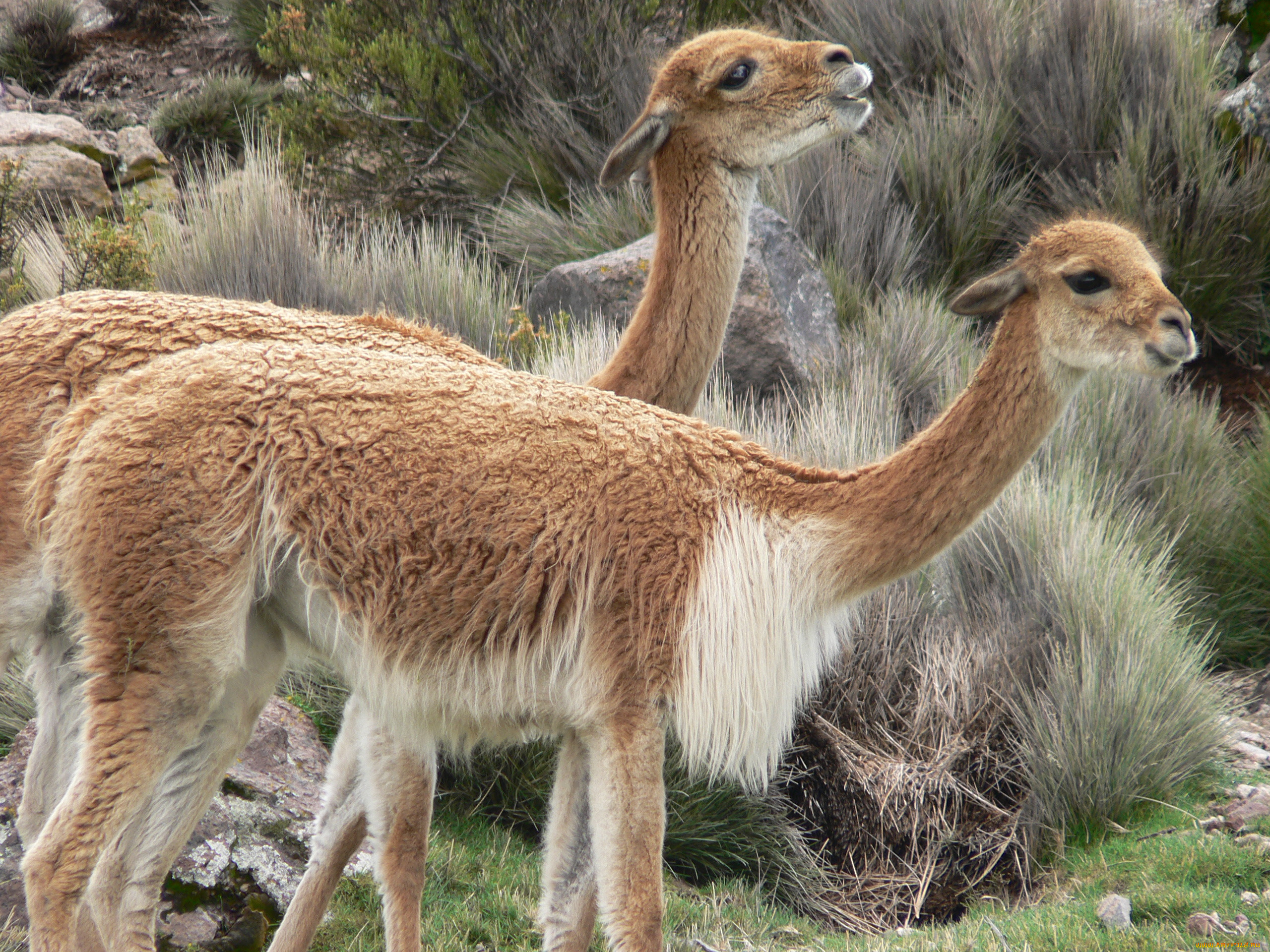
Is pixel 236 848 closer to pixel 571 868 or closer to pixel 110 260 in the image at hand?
pixel 571 868

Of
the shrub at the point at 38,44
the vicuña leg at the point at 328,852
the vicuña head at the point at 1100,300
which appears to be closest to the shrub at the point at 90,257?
the vicuña leg at the point at 328,852

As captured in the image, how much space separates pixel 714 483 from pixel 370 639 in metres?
0.82

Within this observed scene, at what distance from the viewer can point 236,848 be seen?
3.42 metres

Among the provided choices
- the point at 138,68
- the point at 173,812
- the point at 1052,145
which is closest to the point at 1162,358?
the point at 173,812

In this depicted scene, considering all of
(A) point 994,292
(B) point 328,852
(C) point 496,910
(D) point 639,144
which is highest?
(A) point 994,292

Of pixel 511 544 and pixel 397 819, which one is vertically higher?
pixel 511 544

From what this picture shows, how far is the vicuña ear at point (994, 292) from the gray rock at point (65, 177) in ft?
21.6

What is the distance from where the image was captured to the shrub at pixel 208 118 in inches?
413

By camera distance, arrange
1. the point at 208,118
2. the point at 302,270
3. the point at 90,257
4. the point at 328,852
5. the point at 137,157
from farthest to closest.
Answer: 1. the point at 208,118
2. the point at 137,157
3. the point at 302,270
4. the point at 90,257
5. the point at 328,852

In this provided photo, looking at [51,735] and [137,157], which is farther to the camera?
[137,157]

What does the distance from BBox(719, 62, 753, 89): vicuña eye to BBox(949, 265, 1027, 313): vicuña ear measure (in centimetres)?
153

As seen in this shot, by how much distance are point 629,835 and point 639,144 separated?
97.3 inches

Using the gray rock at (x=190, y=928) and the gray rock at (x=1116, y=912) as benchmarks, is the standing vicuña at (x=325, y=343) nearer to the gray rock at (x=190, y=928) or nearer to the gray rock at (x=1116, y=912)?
the gray rock at (x=190, y=928)

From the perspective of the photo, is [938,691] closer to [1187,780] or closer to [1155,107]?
[1187,780]
